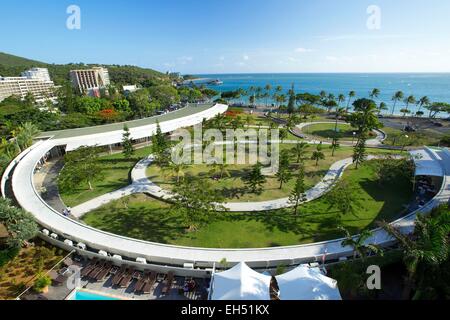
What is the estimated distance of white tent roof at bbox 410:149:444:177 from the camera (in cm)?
2950

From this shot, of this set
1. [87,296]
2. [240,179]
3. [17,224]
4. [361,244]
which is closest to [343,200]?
[361,244]

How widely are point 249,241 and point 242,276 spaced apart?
7.21 metres

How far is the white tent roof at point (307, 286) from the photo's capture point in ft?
49.0

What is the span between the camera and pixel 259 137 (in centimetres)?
5209

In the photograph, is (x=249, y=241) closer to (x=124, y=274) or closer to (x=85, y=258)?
(x=124, y=274)

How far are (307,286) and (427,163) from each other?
27966mm

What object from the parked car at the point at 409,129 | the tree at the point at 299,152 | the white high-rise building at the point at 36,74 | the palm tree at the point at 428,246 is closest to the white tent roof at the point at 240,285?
the palm tree at the point at 428,246

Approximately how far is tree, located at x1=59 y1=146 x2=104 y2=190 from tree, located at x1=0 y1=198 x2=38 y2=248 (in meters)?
10.1

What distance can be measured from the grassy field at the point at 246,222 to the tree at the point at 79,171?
675 centimetres

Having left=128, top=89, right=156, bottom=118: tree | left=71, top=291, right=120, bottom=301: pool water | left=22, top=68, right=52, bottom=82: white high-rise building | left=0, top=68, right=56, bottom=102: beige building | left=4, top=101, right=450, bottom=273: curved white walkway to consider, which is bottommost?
left=71, top=291, right=120, bottom=301: pool water

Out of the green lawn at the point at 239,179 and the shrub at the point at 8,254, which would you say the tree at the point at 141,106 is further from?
the shrub at the point at 8,254

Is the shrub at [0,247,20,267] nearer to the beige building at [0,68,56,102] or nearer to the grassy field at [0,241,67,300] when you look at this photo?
the grassy field at [0,241,67,300]

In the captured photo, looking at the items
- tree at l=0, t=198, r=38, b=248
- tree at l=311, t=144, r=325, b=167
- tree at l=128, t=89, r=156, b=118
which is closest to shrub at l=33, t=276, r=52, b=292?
tree at l=0, t=198, r=38, b=248
